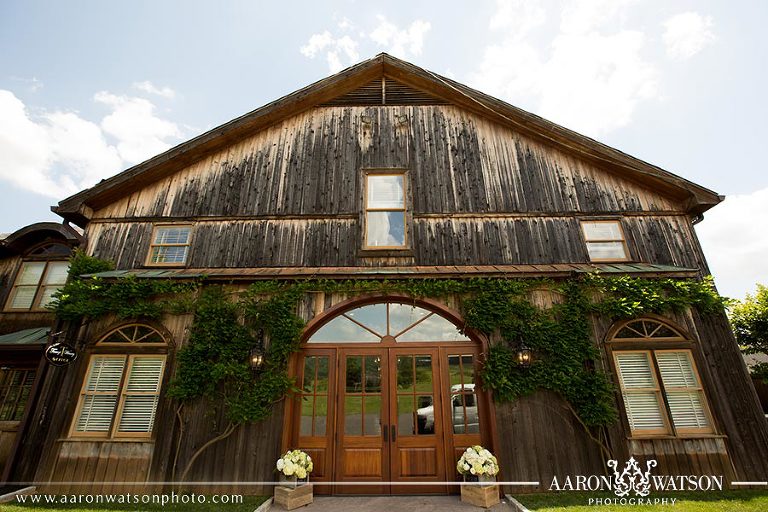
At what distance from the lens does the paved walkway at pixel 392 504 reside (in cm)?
562

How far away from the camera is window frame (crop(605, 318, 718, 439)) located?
21.5 ft

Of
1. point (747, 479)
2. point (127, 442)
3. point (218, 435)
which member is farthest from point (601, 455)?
point (127, 442)

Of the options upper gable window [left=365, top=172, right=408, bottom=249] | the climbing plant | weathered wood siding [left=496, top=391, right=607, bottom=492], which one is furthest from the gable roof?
weathered wood siding [left=496, top=391, right=607, bottom=492]

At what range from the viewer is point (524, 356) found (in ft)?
21.8

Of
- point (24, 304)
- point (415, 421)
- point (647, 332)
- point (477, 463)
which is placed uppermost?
point (24, 304)

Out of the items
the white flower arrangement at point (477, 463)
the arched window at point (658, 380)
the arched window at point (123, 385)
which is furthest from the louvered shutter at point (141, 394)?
the arched window at point (658, 380)

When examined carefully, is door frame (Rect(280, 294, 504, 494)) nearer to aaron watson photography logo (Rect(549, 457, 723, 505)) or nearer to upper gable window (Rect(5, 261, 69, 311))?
aaron watson photography logo (Rect(549, 457, 723, 505))

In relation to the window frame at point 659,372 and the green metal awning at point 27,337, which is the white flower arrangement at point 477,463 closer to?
the window frame at point 659,372

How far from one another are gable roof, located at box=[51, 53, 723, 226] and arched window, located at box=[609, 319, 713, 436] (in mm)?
3624

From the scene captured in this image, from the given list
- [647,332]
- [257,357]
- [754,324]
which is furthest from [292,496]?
[754,324]

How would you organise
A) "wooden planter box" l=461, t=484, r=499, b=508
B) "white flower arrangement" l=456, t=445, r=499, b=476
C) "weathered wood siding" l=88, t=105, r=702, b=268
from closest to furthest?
"wooden planter box" l=461, t=484, r=499, b=508, "white flower arrangement" l=456, t=445, r=499, b=476, "weathered wood siding" l=88, t=105, r=702, b=268

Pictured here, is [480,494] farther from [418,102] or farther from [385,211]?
[418,102]

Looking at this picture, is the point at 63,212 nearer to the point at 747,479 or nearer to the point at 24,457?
the point at 24,457

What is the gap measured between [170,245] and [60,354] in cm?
304
